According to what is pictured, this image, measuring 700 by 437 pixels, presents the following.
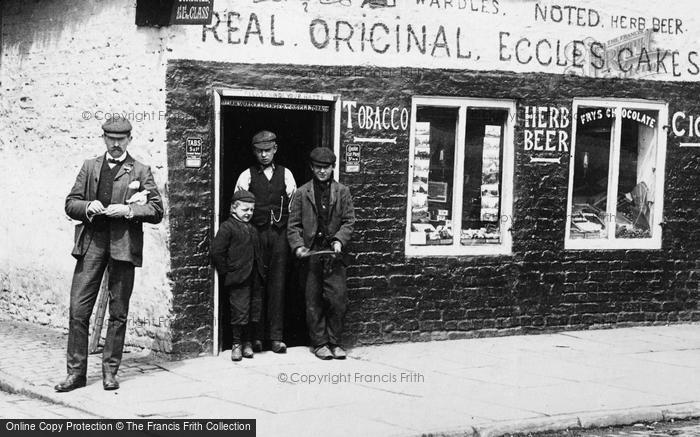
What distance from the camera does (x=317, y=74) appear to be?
10.8 meters

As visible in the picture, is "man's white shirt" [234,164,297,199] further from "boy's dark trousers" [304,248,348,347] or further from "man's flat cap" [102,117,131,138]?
"man's flat cap" [102,117,131,138]

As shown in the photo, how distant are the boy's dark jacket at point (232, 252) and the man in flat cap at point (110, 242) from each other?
1.30m

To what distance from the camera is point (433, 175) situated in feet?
38.0

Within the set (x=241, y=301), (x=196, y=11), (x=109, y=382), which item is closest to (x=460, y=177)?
(x=241, y=301)

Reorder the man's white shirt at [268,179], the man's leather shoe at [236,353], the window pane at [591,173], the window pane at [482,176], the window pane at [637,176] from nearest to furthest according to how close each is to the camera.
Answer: the man's leather shoe at [236,353]
the man's white shirt at [268,179]
the window pane at [482,176]
the window pane at [591,173]
the window pane at [637,176]

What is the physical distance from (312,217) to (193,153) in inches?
50.4

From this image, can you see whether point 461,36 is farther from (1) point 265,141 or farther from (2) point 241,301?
(2) point 241,301

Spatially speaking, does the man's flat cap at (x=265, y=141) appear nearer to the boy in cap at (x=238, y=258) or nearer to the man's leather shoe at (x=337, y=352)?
the boy in cap at (x=238, y=258)

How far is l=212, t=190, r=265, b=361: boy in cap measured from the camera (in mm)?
10203

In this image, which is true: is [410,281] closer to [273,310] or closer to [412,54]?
[273,310]

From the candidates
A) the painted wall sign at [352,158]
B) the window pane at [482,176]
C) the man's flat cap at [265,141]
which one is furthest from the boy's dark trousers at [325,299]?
the window pane at [482,176]

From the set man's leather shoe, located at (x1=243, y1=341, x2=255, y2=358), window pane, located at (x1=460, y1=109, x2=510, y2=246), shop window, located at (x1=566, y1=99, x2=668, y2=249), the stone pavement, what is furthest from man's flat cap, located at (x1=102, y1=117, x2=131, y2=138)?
shop window, located at (x1=566, y1=99, x2=668, y2=249)

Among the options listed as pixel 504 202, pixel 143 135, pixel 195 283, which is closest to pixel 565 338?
pixel 504 202

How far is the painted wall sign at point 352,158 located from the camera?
10992 mm
